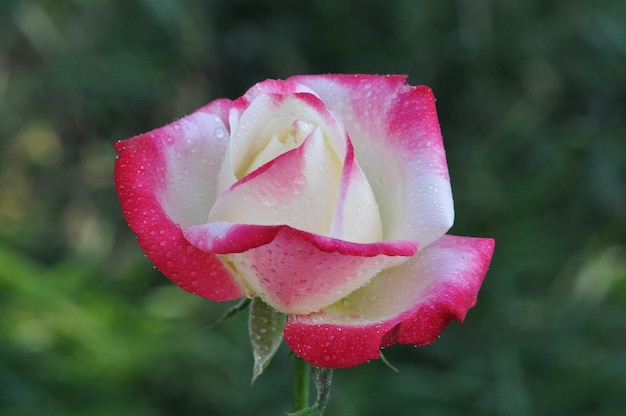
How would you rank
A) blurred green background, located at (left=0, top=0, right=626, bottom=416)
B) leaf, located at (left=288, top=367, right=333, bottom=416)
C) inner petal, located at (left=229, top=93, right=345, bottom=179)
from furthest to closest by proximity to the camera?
blurred green background, located at (left=0, top=0, right=626, bottom=416) → inner petal, located at (left=229, top=93, right=345, bottom=179) → leaf, located at (left=288, top=367, right=333, bottom=416)

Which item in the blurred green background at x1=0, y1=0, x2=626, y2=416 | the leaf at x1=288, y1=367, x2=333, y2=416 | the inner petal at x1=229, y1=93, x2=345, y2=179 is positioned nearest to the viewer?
the leaf at x1=288, y1=367, x2=333, y2=416

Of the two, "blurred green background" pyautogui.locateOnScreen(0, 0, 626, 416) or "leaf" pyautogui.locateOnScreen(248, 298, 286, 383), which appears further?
"blurred green background" pyautogui.locateOnScreen(0, 0, 626, 416)

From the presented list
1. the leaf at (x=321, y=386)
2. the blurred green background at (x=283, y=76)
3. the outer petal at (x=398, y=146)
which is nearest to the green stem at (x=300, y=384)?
the leaf at (x=321, y=386)

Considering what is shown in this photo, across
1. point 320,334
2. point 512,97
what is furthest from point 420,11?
point 320,334

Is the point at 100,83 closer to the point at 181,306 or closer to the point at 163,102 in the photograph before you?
the point at 163,102

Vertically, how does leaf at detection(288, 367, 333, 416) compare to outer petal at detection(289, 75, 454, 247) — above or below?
below

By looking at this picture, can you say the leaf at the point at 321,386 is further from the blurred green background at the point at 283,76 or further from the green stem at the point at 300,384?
the blurred green background at the point at 283,76

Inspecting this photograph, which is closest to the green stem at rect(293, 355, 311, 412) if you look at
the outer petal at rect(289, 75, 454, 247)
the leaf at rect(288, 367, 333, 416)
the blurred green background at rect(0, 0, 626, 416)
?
the leaf at rect(288, 367, 333, 416)

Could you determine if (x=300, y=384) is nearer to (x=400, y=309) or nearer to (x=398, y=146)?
(x=400, y=309)

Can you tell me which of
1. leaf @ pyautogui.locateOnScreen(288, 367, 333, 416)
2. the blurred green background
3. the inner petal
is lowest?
the blurred green background

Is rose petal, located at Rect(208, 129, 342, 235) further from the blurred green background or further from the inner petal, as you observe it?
the blurred green background
